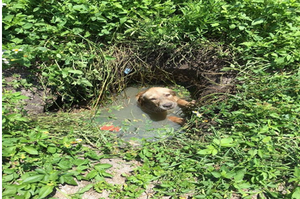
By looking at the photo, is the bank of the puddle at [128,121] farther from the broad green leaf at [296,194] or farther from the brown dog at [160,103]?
the broad green leaf at [296,194]

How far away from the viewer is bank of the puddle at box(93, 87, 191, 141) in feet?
13.9

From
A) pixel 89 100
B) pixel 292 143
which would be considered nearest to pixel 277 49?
pixel 292 143

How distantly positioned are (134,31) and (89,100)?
1.25 m

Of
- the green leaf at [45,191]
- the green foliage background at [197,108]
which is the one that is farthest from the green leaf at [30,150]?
the green leaf at [45,191]

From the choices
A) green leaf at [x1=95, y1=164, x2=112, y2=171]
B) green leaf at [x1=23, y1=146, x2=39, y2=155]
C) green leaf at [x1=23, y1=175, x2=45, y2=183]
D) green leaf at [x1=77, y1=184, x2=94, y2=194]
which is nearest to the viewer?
green leaf at [x1=23, y1=175, x2=45, y2=183]

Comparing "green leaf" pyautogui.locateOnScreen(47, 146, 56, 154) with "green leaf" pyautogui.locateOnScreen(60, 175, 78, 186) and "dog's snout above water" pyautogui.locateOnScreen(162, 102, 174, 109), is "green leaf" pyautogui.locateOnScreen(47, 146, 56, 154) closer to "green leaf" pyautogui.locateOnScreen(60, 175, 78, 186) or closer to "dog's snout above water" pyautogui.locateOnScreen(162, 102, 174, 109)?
"green leaf" pyautogui.locateOnScreen(60, 175, 78, 186)

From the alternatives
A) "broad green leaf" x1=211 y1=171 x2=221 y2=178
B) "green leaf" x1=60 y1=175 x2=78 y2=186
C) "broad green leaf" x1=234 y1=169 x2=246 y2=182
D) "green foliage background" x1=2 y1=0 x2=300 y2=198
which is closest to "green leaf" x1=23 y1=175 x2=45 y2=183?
"green foliage background" x1=2 y1=0 x2=300 y2=198

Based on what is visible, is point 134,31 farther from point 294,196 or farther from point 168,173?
point 294,196

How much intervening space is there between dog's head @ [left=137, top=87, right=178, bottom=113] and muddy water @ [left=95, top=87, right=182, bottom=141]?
15 cm

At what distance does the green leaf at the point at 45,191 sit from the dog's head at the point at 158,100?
8.03 ft

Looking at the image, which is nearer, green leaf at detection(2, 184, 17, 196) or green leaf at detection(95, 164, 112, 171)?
green leaf at detection(2, 184, 17, 196)

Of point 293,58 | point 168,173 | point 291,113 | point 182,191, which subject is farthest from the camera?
point 293,58

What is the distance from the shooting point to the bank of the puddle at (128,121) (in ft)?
13.9

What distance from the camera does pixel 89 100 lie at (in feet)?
15.8
